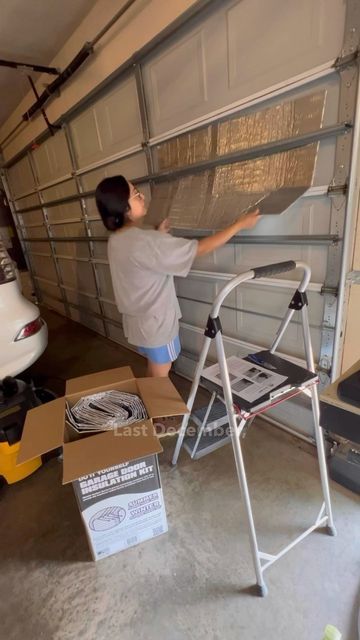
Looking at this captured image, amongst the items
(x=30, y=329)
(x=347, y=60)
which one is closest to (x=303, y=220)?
(x=347, y=60)

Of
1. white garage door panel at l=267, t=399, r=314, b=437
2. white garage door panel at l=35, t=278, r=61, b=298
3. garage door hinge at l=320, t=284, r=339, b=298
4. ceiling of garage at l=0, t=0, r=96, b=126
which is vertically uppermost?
ceiling of garage at l=0, t=0, r=96, b=126

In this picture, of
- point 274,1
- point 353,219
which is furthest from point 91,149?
point 353,219

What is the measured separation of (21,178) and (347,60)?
5215 mm

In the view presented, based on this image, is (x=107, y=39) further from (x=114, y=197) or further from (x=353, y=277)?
(x=353, y=277)

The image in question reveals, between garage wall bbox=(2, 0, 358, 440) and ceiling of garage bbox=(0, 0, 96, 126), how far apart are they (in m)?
0.61

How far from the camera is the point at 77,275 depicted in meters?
4.18

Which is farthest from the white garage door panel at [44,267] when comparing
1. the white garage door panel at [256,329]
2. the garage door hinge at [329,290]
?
the garage door hinge at [329,290]

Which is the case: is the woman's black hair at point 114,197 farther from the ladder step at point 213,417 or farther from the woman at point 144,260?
the ladder step at point 213,417

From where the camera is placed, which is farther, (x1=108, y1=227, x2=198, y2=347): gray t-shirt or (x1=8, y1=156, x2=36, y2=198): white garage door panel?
(x1=8, y1=156, x2=36, y2=198): white garage door panel

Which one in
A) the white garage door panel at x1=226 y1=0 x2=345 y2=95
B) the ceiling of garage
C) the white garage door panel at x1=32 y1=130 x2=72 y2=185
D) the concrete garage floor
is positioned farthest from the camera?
the white garage door panel at x1=32 y1=130 x2=72 y2=185

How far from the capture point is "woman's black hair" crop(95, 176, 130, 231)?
1539mm

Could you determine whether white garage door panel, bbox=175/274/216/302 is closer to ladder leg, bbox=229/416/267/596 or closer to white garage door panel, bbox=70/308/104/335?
ladder leg, bbox=229/416/267/596

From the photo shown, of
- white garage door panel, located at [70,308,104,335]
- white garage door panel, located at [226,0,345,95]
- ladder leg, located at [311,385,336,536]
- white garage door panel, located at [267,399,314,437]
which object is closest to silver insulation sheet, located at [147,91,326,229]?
white garage door panel, located at [226,0,345,95]

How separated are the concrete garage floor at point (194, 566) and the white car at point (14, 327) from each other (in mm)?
770
